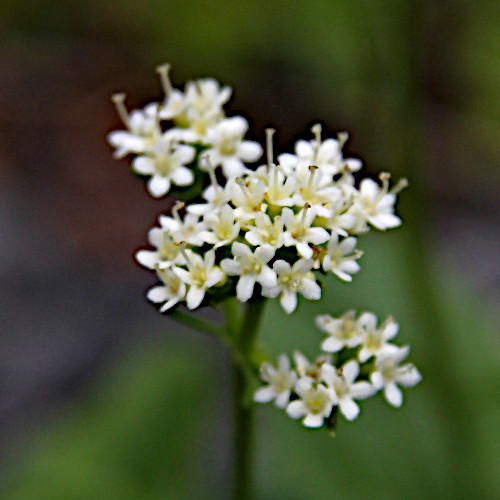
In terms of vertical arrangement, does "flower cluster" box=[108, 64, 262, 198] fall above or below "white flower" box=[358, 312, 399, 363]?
above

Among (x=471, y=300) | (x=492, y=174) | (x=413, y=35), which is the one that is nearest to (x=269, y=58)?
(x=492, y=174)

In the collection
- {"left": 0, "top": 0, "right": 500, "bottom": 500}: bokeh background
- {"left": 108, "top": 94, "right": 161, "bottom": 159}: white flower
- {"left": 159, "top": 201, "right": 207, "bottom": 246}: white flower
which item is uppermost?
{"left": 108, "top": 94, "right": 161, "bottom": 159}: white flower

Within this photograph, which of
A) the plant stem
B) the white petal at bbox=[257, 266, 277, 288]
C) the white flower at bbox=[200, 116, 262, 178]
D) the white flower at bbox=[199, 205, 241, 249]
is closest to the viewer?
the white petal at bbox=[257, 266, 277, 288]

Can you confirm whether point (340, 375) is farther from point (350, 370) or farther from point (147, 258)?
point (147, 258)

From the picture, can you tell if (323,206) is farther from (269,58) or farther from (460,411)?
(269,58)

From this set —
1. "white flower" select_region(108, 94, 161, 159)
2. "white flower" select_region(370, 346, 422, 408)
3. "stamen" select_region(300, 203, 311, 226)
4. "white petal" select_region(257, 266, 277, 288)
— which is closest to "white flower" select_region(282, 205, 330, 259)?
"stamen" select_region(300, 203, 311, 226)

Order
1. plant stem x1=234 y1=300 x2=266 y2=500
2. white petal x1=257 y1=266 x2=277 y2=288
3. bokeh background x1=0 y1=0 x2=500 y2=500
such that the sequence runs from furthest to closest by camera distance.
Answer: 1. bokeh background x1=0 y1=0 x2=500 y2=500
2. plant stem x1=234 y1=300 x2=266 y2=500
3. white petal x1=257 y1=266 x2=277 y2=288

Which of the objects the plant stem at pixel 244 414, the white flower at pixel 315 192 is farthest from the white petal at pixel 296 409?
the white flower at pixel 315 192

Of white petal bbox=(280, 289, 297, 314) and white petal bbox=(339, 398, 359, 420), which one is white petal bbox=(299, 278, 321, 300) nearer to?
white petal bbox=(280, 289, 297, 314)
